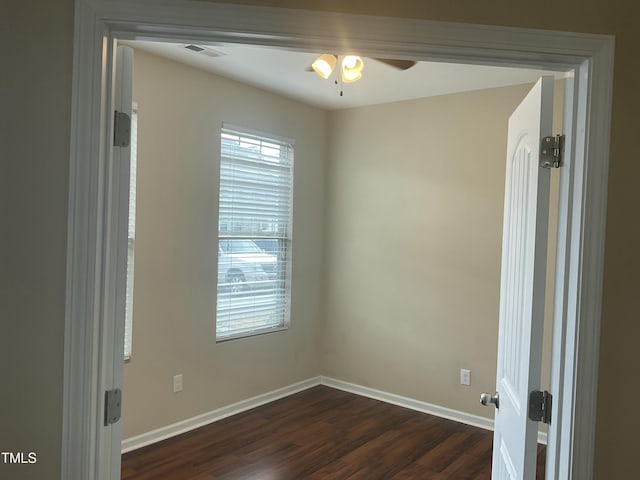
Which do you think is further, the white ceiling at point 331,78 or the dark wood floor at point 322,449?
the white ceiling at point 331,78

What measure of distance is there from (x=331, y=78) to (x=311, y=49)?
8.45 ft

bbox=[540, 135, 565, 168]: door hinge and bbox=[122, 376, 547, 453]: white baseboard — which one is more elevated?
bbox=[540, 135, 565, 168]: door hinge

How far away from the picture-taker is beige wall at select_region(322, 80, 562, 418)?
12.8ft

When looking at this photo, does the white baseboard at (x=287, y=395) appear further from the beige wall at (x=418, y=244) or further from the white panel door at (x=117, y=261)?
the white panel door at (x=117, y=261)

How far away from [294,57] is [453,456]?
2.85 m

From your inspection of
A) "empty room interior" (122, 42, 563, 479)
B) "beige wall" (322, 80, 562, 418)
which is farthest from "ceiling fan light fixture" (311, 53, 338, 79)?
"beige wall" (322, 80, 562, 418)

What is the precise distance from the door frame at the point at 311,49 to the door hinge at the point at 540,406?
5cm

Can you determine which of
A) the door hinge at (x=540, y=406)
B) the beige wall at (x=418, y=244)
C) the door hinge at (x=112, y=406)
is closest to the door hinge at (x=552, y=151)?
the door hinge at (x=540, y=406)

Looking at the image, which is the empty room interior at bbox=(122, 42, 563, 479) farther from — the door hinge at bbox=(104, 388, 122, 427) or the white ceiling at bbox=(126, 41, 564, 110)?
the door hinge at bbox=(104, 388, 122, 427)

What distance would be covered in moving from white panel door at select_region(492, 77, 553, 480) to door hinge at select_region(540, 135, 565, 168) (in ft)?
0.06

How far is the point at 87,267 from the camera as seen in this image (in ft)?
3.96

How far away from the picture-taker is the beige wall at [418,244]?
3.89 metres

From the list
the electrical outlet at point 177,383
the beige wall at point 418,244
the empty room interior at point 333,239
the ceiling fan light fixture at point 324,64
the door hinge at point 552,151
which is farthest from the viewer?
the beige wall at point 418,244

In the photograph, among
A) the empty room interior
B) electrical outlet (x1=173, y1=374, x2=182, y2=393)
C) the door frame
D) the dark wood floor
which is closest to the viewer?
the door frame
